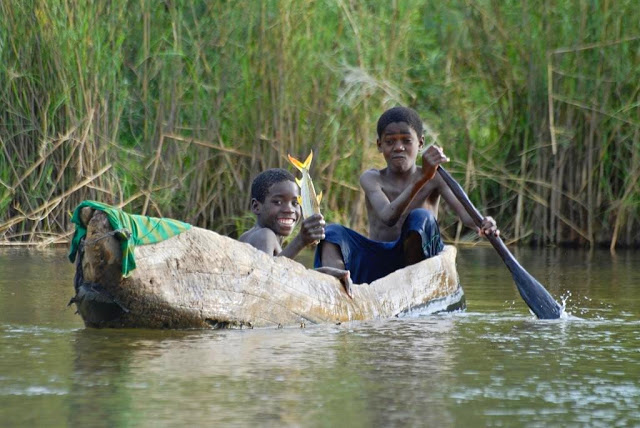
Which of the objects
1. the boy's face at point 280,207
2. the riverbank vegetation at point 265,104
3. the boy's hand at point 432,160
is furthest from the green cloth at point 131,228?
the riverbank vegetation at point 265,104

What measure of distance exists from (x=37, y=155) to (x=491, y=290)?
3.95m

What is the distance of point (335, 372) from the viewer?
15.7 ft

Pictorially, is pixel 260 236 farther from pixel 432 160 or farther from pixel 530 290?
pixel 530 290

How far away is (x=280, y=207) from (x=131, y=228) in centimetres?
125

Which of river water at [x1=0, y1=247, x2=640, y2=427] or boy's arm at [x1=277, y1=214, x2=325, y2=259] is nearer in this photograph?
river water at [x1=0, y1=247, x2=640, y2=427]

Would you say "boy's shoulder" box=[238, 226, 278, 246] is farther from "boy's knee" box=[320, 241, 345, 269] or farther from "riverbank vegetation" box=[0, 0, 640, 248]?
"riverbank vegetation" box=[0, 0, 640, 248]

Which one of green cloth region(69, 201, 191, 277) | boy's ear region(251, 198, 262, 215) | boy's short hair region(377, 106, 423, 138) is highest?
boy's short hair region(377, 106, 423, 138)

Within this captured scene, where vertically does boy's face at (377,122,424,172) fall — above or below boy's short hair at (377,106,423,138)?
below

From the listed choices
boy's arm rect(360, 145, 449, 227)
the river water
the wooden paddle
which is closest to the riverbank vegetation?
boy's arm rect(360, 145, 449, 227)

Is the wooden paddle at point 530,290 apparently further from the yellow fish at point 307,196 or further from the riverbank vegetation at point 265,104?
the riverbank vegetation at point 265,104

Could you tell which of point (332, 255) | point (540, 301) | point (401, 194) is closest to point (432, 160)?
point (401, 194)

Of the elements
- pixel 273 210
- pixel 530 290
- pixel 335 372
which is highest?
pixel 273 210

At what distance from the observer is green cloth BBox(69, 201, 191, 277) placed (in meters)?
5.30

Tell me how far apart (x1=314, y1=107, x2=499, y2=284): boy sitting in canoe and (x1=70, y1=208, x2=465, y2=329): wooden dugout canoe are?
2.34ft
